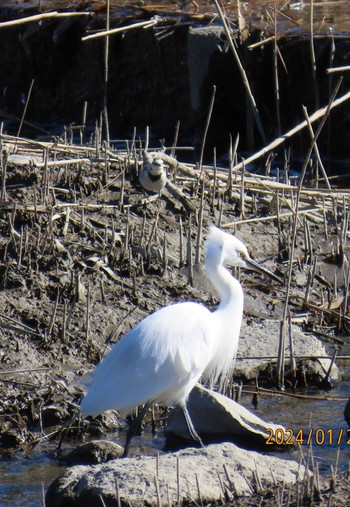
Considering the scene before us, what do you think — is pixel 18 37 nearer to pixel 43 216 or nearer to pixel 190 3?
pixel 190 3

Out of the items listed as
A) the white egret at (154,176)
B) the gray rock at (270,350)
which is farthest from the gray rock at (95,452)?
the white egret at (154,176)

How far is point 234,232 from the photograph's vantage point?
309 inches

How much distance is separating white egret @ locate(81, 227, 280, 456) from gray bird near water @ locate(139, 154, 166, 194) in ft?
7.82

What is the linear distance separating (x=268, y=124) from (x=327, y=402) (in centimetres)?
650

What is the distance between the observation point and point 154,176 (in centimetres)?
786

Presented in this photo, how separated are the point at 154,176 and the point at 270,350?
1.96 metres

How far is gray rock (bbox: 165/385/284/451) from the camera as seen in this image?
5379 millimetres

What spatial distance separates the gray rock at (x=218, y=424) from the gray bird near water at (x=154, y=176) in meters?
2.58

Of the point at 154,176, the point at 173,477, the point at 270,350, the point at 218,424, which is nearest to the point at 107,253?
the point at 154,176

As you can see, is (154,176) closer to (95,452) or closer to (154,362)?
(154,362)

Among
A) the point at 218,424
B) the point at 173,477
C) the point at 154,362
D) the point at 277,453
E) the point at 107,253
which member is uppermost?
the point at 107,253

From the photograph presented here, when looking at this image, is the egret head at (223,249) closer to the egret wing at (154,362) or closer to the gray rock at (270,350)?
the egret wing at (154,362)

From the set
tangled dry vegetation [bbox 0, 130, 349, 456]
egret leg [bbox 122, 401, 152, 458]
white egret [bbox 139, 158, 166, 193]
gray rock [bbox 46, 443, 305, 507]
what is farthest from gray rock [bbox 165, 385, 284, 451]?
white egret [bbox 139, 158, 166, 193]

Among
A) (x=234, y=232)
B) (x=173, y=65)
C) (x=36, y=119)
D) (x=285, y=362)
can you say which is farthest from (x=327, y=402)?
(x=36, y=119)
